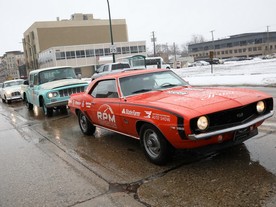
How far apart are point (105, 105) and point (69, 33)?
84444 millimetres

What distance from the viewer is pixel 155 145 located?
4.89 metres

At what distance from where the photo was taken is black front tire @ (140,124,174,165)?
4.67 metres

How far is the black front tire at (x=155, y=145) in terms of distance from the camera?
4.67 meters

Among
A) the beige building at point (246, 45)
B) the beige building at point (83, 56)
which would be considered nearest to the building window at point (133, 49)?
the beige building at point (83, 56)

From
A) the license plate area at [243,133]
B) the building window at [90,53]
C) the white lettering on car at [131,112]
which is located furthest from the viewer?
the building window at [90,53]

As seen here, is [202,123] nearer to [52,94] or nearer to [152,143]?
[152,143]

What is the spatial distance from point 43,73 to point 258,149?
920 centimetres

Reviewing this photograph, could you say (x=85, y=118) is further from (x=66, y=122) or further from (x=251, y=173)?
(x=251, y=173)

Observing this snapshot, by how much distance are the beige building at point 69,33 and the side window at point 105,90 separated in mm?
78171

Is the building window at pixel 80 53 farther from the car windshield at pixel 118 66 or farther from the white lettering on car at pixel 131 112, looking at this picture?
the white lettering on car at pixel 131 112

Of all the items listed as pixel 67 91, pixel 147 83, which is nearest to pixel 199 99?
pixel 147 83

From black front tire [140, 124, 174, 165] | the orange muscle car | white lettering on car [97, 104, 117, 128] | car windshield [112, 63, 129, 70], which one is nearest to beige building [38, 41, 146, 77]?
car windshield [112, 63, 129, 70]

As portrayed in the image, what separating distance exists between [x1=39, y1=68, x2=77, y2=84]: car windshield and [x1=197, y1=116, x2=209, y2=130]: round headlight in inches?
355

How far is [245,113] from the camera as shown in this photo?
15.2 ft
